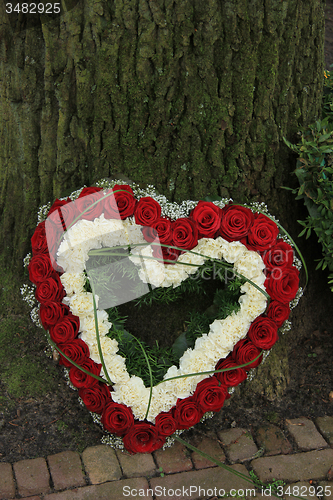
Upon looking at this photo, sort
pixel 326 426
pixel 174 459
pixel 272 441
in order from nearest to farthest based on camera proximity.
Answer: pixel 174 459, pixel 272 441, pixel 326 426

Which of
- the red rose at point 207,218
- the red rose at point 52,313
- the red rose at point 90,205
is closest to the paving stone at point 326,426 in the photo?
the red rose at point 207,218

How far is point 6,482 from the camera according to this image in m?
2.02

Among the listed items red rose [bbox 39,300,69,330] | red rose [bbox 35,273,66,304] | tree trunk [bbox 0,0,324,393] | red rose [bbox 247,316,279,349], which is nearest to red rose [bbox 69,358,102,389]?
red rose [bbox 39,300,69,330]

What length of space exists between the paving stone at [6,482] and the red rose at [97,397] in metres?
0.51

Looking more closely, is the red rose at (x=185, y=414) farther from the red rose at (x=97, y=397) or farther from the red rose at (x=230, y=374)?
the red rose at (x=97, y=397)

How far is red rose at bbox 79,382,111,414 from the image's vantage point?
215cm

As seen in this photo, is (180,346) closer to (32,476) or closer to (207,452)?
(207,452)

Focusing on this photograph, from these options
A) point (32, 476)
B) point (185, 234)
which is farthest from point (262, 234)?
point (32, 476)

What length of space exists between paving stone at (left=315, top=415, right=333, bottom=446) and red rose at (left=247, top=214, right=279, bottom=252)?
1.19 meters

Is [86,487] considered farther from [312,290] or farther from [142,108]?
[142,108]

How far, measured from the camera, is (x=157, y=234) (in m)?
2.16

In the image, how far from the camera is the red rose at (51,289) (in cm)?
213

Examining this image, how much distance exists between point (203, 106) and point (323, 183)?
33.3 inches

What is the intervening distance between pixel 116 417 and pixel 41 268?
2.92 feet
